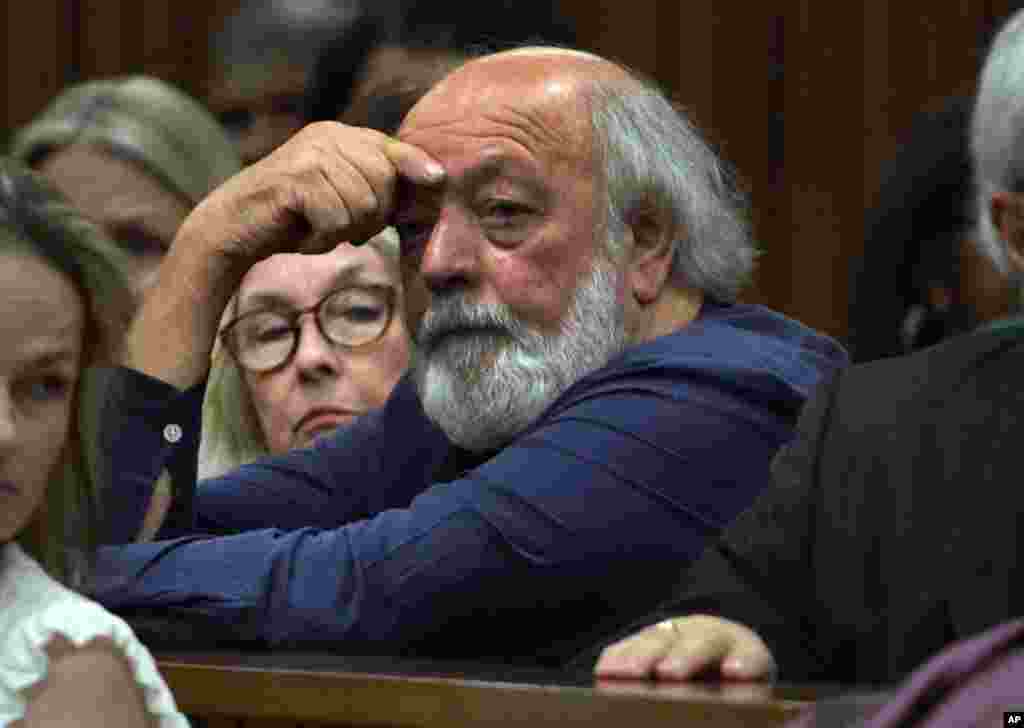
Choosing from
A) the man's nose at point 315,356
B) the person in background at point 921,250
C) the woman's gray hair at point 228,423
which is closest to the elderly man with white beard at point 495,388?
the man's nose at point 315,356

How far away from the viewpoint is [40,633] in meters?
1.93

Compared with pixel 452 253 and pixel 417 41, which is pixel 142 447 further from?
pixel 417 41

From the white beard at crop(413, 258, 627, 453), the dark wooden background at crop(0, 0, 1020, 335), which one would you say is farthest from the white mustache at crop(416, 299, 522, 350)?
the dark wooden background at crop(0, 0, 1020, 335)

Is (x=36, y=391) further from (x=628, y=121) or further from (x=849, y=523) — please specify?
(x=628, y=121)

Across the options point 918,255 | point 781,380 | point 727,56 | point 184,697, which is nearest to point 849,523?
point 781,380

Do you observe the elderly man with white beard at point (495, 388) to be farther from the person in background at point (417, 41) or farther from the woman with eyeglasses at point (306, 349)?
the person in background at point (417, 41)

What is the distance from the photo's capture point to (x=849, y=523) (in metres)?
2.54

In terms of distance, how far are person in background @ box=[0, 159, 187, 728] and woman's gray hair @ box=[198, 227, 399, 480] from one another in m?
2.07

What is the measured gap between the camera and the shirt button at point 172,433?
3109mm

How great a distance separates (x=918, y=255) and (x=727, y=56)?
147 cm

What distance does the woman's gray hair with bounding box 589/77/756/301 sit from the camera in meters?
3.29

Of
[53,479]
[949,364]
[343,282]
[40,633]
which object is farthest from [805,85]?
[40,633]

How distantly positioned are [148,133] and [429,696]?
108 inches

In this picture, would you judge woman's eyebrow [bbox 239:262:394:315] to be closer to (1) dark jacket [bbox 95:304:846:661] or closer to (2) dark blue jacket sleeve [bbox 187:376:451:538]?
(2) dark blue jacket sleeve [bbox 187:376:451:538]
